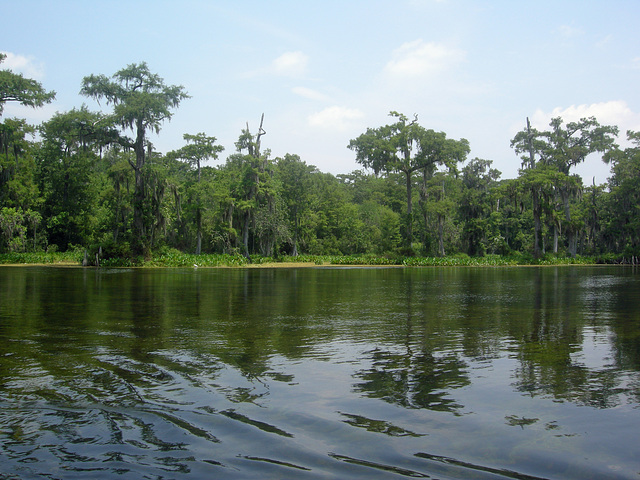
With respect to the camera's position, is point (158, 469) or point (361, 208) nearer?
point (158, 469)

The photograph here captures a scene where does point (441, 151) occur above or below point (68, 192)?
above

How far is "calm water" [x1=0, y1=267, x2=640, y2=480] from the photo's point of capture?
160 inches

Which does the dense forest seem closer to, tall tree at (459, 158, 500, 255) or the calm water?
tall tree at (459, 158, 500, 255)

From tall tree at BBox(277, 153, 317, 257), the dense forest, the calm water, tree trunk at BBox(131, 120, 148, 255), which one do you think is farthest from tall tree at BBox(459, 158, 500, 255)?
the calm water

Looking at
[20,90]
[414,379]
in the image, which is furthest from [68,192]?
[414,379]

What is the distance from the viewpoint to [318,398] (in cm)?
574

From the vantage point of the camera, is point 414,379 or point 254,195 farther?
point 254,195

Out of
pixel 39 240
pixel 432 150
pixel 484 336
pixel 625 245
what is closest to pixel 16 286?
pixel 484 336

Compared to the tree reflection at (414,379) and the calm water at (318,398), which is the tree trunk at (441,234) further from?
the tree reflection at (414,379)

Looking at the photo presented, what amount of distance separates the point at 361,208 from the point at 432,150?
61.8ft

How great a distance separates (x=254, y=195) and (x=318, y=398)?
46.4 meters

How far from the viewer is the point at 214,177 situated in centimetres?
5753

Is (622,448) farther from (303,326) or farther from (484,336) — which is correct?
(303,326)

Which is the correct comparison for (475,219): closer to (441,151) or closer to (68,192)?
(441,151)
